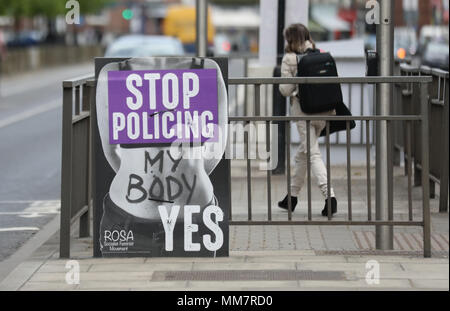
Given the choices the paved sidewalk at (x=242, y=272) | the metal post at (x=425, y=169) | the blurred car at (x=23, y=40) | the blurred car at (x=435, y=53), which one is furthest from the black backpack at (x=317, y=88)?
the blurred car at (x=23, y=40)

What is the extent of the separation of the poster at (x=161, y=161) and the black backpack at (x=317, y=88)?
1.71 meters

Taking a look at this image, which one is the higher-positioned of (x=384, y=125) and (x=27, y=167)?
(x=384, y=125)

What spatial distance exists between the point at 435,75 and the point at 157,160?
368 centimetres

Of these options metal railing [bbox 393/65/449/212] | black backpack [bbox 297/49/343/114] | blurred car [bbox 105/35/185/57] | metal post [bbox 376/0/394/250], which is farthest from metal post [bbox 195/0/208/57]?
Answer: blurred car [bbox 105/35/185/57]

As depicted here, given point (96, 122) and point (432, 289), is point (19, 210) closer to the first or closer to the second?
point (96, 122)

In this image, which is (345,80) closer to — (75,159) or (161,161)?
(161,161)

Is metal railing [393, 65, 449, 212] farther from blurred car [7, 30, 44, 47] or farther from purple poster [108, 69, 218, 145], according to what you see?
blurred car [7, 30, 44, 47]

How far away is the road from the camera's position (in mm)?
10172

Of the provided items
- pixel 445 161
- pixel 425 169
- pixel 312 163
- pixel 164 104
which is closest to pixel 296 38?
pixel 312 163

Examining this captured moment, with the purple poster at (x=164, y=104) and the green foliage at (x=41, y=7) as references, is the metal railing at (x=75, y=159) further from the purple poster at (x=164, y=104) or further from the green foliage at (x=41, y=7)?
the green foliage at (x=41, y=7)

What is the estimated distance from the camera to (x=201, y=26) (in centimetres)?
1362

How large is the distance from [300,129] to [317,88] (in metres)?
0.56
